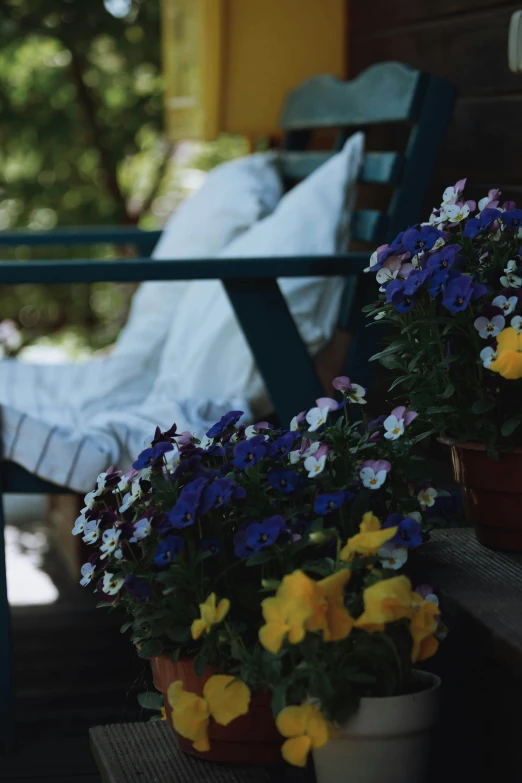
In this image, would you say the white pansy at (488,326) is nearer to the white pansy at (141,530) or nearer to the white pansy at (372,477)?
the white pansy at (372,477)

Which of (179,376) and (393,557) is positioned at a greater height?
(393,557)

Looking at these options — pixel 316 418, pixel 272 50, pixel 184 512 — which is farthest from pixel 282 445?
pixel 272 50

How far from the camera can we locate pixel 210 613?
1040 millimetres

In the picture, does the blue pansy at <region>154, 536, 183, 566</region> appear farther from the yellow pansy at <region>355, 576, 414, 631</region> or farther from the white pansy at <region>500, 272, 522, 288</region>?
the white pansy at <region>500, 272, 522, 288</region>

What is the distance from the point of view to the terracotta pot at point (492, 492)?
1.21 meters

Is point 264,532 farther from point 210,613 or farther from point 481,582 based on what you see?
point 481,582

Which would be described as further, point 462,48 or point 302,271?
point 462,48

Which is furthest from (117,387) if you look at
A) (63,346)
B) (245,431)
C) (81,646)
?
(63,346)

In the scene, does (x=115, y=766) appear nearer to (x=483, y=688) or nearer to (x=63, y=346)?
(x=483, y=688)

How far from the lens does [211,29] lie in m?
2.88

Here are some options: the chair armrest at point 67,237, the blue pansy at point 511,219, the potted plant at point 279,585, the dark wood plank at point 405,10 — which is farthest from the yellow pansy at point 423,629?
the chair armrest at point 67,237

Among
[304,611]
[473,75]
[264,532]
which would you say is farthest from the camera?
[473,75]

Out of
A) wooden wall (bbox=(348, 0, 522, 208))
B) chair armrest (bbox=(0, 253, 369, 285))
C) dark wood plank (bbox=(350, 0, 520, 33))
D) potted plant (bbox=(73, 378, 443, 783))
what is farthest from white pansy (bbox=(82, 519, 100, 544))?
dark wood plank (bbox=(350, 0, 520, 33))

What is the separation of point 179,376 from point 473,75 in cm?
79
